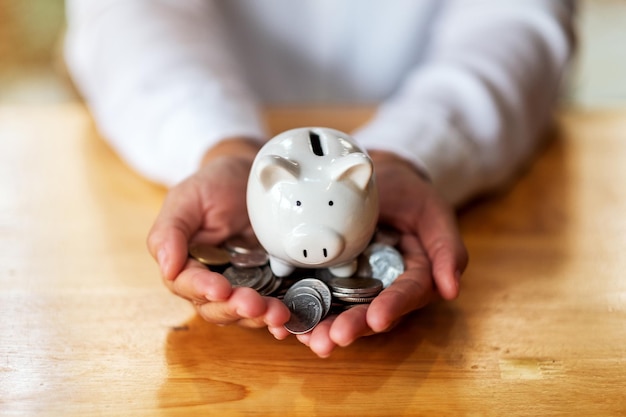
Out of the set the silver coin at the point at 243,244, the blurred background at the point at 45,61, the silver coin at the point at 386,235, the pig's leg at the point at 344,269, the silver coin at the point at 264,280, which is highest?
the pig's leg at the point at 344,269

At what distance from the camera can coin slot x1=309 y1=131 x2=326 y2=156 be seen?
531 mm

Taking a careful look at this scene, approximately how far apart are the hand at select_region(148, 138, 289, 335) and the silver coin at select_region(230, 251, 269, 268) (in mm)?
32

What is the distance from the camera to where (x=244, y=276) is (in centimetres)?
56

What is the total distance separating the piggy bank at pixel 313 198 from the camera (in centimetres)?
51

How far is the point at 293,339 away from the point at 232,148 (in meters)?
0.24

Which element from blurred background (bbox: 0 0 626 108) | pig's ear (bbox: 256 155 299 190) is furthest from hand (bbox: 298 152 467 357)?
blurred background (bbox: 0 0 626 108)

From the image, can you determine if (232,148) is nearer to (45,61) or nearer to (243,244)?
(243,244)

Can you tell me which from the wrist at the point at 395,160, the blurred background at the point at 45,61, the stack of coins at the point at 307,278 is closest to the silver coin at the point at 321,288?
the stack of coins at the point at 307,278

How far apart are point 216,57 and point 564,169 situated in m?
0.43

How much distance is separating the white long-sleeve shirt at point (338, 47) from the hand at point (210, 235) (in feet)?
0.45

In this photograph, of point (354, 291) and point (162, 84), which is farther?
point (162, 84)

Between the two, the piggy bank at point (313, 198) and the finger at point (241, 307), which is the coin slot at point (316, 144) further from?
the finger at point (241, 307)

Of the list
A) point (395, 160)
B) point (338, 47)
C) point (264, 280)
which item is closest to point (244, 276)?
point (264, 280)

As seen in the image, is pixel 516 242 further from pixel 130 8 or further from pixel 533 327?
pixel 130 8
